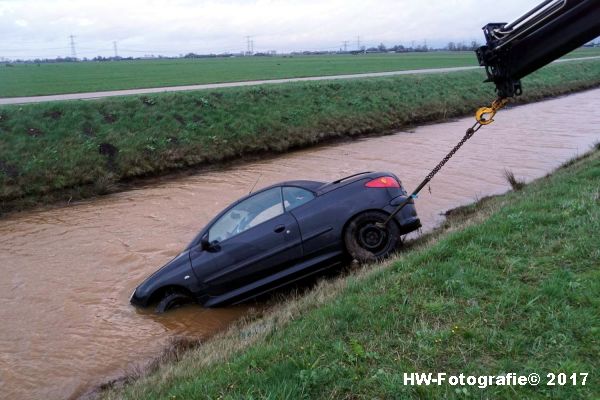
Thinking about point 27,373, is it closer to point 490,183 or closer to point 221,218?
point 221,218

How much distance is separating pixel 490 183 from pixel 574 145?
263 inches

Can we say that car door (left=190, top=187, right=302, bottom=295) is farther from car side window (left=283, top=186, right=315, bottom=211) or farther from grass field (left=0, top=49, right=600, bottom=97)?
grass field (left=0, top=49, right=600, bottom=97)

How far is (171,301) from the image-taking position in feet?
25.0

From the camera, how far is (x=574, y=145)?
59.5 feet

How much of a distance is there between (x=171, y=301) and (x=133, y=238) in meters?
3.93

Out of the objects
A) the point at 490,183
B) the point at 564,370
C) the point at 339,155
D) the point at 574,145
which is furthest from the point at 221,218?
the point at 574,145

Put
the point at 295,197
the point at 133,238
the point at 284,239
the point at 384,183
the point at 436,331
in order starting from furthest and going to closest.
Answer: the point at 133,238, the point at 384,183, the point at 295,197, the point at 284,239, the point at 436,331

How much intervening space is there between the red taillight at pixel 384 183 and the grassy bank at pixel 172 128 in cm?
998

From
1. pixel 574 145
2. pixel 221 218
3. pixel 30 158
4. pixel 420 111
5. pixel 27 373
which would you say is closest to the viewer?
pixel 27 373

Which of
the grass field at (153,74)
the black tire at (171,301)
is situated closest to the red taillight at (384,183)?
the black tire at (171,301)

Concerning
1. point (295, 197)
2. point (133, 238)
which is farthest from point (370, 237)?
point (133, 238)

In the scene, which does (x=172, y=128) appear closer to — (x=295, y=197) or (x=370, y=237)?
(x=295, y=197)

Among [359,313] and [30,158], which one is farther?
[30,158]

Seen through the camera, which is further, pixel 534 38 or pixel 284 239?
pixel 284 239
